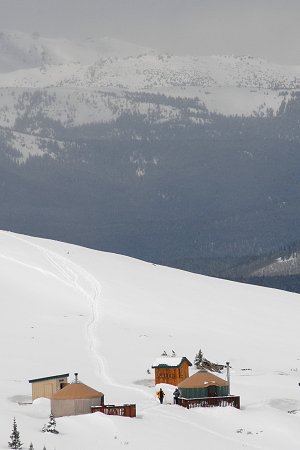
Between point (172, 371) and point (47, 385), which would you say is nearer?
point (47, 385)

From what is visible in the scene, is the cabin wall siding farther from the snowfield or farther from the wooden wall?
Answer: the wooden wall

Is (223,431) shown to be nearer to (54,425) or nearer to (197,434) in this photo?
(197,434)

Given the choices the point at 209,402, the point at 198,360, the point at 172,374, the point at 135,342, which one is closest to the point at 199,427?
the point at 209,402

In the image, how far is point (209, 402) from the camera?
241 ft

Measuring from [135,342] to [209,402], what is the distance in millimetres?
24852

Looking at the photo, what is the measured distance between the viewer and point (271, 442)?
65.2 meters

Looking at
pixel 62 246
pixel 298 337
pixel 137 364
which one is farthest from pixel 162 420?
pixel 62 246

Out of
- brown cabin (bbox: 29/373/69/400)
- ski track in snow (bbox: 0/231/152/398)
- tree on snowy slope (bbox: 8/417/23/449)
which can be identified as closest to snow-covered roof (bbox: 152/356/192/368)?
ski track in snow (bbox: 0/231/152/398)

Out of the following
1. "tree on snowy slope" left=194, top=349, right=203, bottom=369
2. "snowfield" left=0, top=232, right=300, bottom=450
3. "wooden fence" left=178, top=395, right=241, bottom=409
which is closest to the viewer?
"snowfield" left=0, top=232, right=300, bottom=450

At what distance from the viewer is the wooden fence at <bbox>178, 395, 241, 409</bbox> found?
72812 mm

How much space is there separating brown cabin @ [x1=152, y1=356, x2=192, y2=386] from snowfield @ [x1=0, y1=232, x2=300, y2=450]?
105 centimetres

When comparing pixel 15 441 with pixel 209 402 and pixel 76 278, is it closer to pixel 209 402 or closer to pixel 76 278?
pixel 209 402

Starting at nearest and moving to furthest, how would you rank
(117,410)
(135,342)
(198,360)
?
(117,410) → (198,360) → (135,342)

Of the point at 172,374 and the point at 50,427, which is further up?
the point at 172,374
